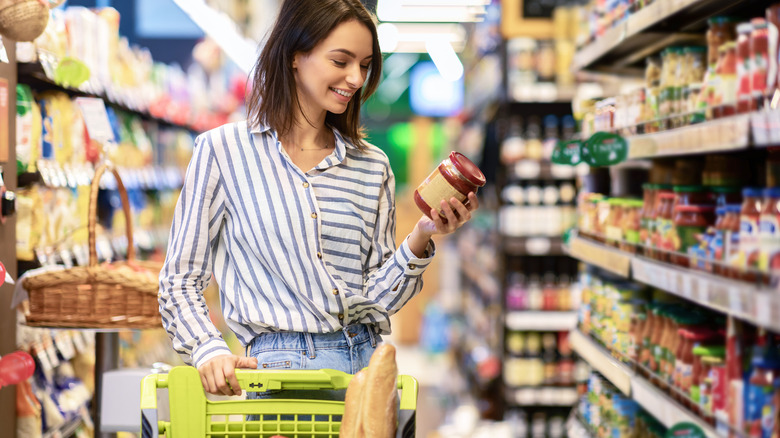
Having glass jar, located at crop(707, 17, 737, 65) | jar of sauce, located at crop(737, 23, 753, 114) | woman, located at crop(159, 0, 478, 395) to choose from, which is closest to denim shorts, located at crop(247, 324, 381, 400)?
woman, located at crop(159, 0, 478, 395)

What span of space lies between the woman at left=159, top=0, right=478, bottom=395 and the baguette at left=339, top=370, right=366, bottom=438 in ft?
1.14

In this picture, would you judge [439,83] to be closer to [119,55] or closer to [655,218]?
[119,55]

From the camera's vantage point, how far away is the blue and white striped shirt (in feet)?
5.98

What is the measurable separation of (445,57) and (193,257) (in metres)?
9.86

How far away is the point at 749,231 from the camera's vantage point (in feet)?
5.79

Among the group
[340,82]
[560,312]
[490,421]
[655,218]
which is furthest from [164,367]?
[490,421]

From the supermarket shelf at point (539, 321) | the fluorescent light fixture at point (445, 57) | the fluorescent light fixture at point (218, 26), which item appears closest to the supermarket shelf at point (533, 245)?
the supermarket shelf at point (539, 321)

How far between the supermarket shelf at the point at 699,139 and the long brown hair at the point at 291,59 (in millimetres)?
784

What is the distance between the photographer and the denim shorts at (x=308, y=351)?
1.80 metres

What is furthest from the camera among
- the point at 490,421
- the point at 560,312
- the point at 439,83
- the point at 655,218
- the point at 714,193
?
the point at 439,83

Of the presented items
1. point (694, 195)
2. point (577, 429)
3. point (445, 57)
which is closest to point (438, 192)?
point (694, 195)

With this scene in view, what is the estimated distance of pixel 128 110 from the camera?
4621 mm

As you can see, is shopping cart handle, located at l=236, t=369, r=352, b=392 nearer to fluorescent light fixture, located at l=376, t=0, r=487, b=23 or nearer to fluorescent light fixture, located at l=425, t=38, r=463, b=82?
fluorescent light fixture, located at l=376, t=0, r=487, b=23

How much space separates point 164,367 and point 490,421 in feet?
11.7
